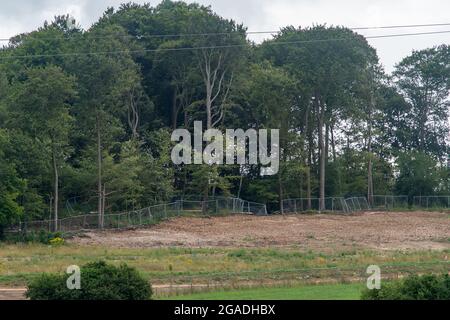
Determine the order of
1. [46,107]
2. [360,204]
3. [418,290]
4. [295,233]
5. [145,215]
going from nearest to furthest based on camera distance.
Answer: [418,290]
[46,107]
[295,233]
[145,215]
[360,204]

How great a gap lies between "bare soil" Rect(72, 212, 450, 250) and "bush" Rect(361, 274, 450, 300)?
27.8 meters

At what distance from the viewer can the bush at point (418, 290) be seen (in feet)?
59.3

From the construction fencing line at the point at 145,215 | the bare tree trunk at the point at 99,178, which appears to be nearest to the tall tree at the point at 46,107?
the construction fencing line at the point at 145,215

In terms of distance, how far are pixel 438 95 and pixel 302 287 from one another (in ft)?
224

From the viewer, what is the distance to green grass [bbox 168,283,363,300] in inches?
945

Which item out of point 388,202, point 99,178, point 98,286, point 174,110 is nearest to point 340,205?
point 388,202

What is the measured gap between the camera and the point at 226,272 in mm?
32688

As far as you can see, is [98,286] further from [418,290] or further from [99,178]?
[99,178]

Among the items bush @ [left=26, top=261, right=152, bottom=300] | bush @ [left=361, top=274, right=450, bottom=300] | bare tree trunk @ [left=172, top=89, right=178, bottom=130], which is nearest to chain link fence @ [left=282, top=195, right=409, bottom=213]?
bare tree trunk @ [left=172, top=89, right=178, bottom=130]

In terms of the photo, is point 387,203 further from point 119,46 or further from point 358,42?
point 119,46

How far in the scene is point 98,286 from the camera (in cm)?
1927
